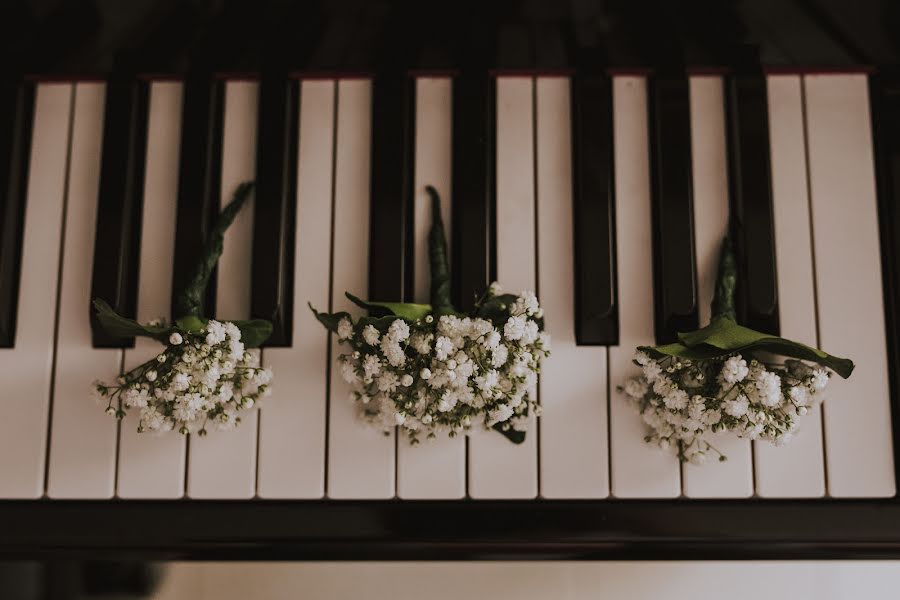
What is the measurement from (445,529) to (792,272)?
896 mm

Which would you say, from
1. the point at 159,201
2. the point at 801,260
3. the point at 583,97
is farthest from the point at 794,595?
the point at 159,201

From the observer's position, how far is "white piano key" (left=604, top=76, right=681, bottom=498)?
1428 mm

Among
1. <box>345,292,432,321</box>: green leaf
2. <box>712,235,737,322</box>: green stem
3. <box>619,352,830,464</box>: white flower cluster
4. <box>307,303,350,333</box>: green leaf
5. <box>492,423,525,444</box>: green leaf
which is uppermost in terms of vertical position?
<box>712,235,737,322</box>: green stem

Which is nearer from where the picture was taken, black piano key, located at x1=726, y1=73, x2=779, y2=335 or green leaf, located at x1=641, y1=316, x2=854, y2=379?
green leaf, located at x1=641, y1=316, x2=854, y2=379

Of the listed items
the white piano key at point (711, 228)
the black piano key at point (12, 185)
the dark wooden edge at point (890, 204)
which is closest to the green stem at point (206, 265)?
the black piano key at point (12, 185)

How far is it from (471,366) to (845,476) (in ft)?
2.63

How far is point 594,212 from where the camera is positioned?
4.82 feet

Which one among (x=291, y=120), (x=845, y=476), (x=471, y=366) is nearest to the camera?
(x=471, y=366)

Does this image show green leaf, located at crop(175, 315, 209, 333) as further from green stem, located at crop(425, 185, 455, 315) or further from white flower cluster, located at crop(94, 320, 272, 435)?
green stem, located at crop(425, 185, 455, 315)

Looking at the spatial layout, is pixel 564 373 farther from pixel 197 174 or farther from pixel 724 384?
pixel 197 174

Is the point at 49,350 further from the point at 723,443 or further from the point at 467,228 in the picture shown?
the point at 723,443

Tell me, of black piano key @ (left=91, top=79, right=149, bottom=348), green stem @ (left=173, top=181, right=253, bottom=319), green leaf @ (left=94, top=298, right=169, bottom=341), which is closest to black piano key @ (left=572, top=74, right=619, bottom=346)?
green stem @ (left=173, top=181, right=253, bottom=319)

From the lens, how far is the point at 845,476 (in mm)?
1422

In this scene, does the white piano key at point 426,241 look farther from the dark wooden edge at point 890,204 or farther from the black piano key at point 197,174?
the dark wooden edge at point 890,204
